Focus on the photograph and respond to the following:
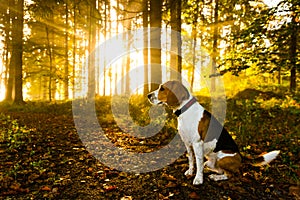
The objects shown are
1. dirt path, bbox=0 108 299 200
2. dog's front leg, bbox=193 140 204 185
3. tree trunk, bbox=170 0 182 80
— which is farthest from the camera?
tree trunk, bbox=170 0 182 80

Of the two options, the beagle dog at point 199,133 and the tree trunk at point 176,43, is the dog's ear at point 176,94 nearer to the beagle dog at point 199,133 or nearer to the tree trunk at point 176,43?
the beagle dog at point 199,133

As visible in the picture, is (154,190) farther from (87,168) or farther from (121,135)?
(121,135)

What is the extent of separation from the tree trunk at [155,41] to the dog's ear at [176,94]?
692 centimetres

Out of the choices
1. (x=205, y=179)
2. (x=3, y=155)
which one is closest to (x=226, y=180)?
(x=205, y=179)

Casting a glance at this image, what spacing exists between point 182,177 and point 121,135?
3.87 m

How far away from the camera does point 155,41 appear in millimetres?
11383

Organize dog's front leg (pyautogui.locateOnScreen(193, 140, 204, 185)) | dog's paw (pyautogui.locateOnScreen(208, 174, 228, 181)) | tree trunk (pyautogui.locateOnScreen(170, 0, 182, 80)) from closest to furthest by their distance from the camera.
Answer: dog's front leg (pyautogui.locateOnScreen(193, 140, 204, 185)), dog's paw (pyautogui.locateOnScreen(208, 174, 228, 181)), tree trunk (pyautogui.locateOnScreen(170, 0, 182, 80))

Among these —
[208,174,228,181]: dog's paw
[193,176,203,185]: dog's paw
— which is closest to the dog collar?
[193,176,203,185]: dog's paw

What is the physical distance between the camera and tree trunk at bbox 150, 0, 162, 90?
11.0 meters

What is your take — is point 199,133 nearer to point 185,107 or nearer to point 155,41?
point 185,107

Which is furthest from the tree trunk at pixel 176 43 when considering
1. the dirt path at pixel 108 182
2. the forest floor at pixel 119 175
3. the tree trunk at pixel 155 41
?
the dirt path at pixel 108 182

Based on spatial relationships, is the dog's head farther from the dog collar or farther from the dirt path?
the dirt path

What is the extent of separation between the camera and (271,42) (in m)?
6.56

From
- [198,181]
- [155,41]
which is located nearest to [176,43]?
→ [155,41]
